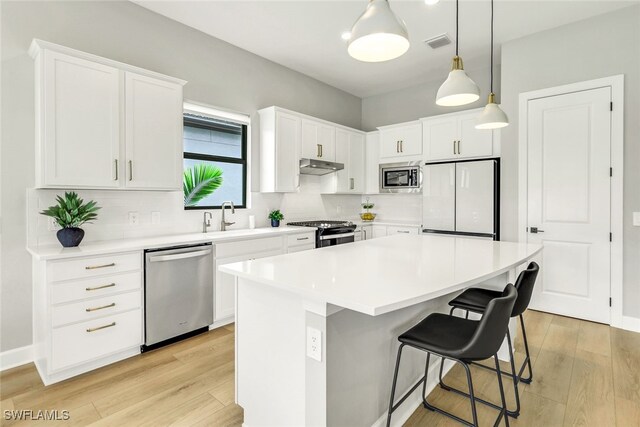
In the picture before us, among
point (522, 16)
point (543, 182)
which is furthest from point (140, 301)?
point (522, 16)

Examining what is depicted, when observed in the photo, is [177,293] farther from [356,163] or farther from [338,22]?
[356,163]

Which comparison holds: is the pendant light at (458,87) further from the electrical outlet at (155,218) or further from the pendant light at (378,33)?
the electrical outlet at (155,218)

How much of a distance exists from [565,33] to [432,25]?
1436 millimetres

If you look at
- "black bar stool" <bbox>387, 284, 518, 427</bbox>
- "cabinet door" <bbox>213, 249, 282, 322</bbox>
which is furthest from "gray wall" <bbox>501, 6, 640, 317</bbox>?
"cabinet door" <bbox>213, 249, 282, 322</bbox>

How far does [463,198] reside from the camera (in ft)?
13.5

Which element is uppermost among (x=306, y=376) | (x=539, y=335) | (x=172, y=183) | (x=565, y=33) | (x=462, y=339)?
(x=565, y=33)

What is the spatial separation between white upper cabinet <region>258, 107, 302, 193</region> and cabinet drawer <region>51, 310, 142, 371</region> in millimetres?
2125

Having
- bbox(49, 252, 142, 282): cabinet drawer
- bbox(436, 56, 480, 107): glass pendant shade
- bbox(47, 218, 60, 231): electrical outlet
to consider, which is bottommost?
bbox(49, 252, 142, 282): cabinet drawer

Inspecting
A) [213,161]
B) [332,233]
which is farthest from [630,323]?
[213,161]

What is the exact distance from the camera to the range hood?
436 cm

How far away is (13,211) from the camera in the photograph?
249 centimetres

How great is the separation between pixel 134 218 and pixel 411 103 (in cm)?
436

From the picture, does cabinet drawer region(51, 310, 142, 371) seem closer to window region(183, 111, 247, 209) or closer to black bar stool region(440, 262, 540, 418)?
window region(183, 111, 247, 209)

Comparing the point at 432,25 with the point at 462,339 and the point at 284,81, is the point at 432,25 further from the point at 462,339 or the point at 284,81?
the point at 462,339
